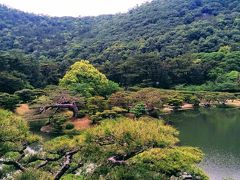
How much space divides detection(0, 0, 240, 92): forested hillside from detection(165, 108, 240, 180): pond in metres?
15.3

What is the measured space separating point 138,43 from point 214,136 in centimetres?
5649

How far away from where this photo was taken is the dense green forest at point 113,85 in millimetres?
13938

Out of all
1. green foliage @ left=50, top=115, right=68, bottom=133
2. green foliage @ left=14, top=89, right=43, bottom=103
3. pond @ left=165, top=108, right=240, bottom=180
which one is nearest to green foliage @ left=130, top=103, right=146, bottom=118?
pond @ left=165, top=108, right=240, bottom=180

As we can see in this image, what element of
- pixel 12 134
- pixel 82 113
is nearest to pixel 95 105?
pixel 82 113

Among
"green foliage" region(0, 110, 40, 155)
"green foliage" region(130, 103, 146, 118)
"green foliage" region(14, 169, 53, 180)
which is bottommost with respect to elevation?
"green foliage" region(130, 103, 146, 118)

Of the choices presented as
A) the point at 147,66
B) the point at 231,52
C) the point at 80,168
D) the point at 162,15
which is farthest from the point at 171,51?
the point at 80,168

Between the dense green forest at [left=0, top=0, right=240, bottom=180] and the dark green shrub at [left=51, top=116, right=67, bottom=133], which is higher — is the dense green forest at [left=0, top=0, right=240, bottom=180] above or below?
above

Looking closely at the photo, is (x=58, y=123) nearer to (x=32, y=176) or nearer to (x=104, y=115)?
(x=104, y=115)

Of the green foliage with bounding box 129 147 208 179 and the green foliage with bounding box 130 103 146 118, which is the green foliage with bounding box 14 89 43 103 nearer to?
the green foliage with bounding box 130 103 146 118

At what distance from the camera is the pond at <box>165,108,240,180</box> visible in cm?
2291

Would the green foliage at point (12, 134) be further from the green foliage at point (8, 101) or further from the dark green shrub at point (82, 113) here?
the green foliage at point (8, 101)

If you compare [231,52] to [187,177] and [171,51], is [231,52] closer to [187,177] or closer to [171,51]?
[171,51]

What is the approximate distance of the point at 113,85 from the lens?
48.3 m

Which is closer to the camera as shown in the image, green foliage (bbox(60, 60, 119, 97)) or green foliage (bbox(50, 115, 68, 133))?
green foliage (bbox(50, 115, 68, 133))
